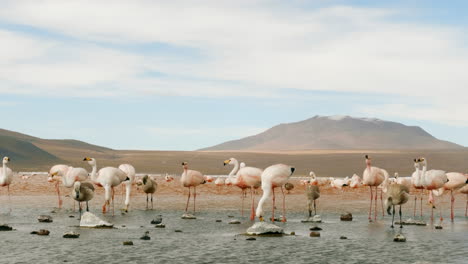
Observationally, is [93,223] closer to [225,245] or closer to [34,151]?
[225,245]

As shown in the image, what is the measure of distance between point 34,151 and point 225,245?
143 meters

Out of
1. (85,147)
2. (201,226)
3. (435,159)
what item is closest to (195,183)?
(201,226)

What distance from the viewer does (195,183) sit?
3050cm

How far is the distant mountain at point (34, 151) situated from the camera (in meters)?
141

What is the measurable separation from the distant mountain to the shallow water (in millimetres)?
114462

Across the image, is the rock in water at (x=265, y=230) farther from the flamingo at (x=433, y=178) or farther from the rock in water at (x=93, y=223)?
the flamingo at (x=433, y=178)

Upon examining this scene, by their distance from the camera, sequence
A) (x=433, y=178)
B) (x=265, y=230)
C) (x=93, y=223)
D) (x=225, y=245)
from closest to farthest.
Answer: (x=225, y=245) → (x=265, y=230) → (x=93, y=223) → (x=433, y=178)

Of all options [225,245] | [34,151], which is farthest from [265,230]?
[34,151]

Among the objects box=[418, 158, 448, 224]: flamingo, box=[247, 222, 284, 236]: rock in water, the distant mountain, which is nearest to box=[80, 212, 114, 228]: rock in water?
box=[247, 222, 284, 236]: rock in water

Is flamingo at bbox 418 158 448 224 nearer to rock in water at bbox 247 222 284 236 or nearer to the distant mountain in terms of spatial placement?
rock in water at bbox 247 222 284 236

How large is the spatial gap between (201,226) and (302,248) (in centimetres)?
656

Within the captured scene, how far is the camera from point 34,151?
153 meters

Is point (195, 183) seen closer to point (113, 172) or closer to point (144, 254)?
point (113, 172)

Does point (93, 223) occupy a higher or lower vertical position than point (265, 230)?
lower
